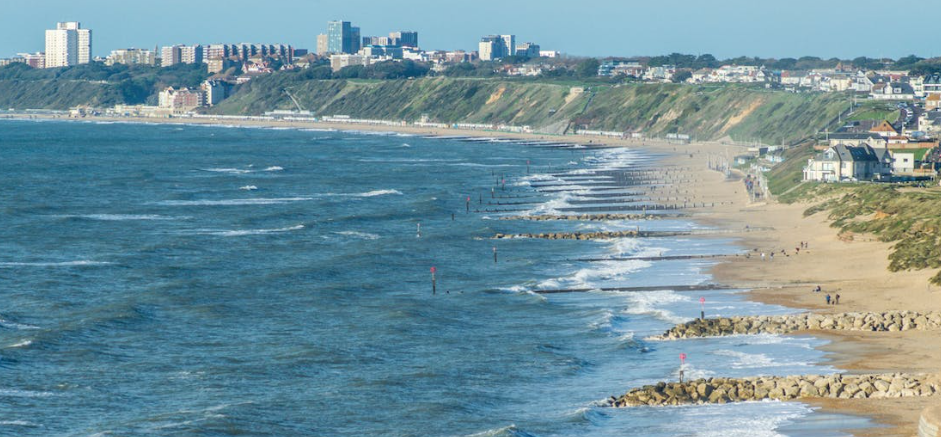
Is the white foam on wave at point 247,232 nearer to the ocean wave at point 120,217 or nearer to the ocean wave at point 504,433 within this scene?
the ocean wave at point 120,217

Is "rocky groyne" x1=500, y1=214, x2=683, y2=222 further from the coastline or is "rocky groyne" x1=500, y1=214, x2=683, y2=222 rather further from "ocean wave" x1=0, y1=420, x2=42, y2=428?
"ocean wave" x1=0, y1=420, x2=42, y2=428

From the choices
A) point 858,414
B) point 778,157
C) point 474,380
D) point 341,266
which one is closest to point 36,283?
point 341,266

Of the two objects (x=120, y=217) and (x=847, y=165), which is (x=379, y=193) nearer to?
(x=120, y=217)

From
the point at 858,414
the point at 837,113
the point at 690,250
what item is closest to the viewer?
the point at 858,414

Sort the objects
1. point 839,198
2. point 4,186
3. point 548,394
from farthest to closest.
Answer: point 4,186 → point 839,198 → point 548,394

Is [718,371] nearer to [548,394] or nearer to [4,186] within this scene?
[548,394]
